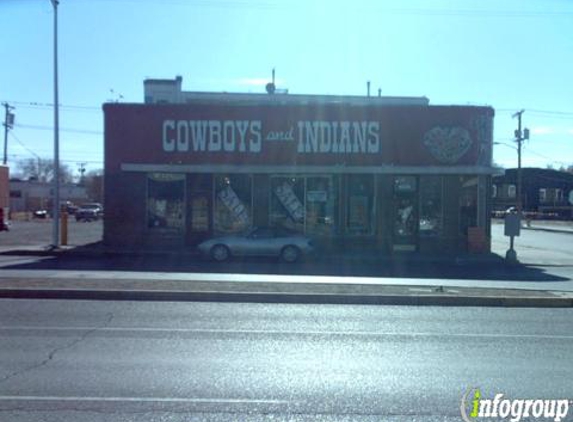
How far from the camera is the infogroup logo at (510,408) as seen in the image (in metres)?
5.42

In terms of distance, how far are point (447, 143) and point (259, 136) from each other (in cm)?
773

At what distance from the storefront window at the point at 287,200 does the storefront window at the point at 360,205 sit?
1.93m

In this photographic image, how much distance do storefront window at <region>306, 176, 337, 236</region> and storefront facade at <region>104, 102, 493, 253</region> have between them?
0.13 ft

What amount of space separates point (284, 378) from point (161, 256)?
17483 mm

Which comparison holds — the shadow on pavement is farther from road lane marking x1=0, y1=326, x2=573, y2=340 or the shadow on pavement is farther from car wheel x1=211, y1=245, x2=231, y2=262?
road lane marking x1=0, y1=326, x2=573, y2=340

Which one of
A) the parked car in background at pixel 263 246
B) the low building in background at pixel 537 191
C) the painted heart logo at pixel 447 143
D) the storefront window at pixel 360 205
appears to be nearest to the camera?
the parked car in background at pixel 263 246

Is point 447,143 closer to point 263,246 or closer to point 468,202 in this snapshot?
point 468,202

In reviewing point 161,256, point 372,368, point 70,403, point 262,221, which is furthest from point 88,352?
point 262,221

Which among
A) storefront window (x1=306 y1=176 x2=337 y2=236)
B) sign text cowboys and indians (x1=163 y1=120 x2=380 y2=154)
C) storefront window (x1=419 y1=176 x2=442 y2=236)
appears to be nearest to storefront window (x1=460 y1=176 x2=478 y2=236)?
storefront window (x1=419 y1=176 x2=442 y2=236)

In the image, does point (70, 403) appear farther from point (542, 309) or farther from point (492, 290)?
point (492, 290)

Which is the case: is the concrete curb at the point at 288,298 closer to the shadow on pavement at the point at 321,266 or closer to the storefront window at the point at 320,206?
the shadow on pavement at the point at 321,266

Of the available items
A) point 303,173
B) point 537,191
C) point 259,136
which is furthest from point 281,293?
point 537,191

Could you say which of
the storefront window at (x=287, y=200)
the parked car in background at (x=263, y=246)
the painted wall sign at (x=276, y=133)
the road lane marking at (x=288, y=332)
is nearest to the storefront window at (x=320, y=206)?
the storefront window at (x=287, y=200)

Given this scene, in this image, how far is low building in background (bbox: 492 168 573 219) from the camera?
9438 centimetres
